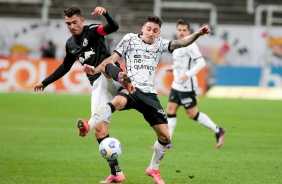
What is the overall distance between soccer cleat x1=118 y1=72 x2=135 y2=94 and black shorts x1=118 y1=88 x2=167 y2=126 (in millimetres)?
495

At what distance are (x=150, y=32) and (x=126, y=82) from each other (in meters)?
1.05

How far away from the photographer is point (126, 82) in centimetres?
852

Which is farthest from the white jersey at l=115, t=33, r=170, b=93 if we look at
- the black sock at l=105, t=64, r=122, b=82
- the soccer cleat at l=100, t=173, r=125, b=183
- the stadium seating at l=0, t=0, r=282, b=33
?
the stadium seating at l=0, t=0, r=282, b=33

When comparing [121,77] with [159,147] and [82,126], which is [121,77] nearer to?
[82,126]

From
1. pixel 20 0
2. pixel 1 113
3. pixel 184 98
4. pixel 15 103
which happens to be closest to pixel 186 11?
pixel 20 0

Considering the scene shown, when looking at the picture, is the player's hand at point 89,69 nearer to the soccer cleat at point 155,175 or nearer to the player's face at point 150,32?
the player's face at point 150,32

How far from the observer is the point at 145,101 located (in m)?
9.09

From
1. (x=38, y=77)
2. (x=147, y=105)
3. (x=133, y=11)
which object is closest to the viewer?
(x=147, y=105)

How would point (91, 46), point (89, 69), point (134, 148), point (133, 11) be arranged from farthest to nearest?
point (133, 11)
point (134, 148)
point (91, 46)
point (89, 69)

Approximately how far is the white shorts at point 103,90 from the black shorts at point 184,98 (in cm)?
475

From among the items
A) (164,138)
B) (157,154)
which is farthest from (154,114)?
(157,154)

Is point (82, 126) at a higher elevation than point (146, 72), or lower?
lower

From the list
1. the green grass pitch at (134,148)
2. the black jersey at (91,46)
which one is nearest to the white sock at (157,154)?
the green grass pitch at (134,148)

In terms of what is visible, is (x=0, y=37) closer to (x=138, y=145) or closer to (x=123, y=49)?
(x=138, y=145)
